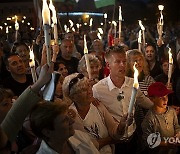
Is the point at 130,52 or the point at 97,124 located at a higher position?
the point at 130,52

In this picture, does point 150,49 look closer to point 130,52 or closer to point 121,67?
point 130,52

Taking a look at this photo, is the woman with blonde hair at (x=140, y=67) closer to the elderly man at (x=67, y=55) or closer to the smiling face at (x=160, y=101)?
the smiling face at (x=160, y=101)

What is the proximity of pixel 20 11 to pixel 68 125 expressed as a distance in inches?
785

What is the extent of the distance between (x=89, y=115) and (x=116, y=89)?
0.70m

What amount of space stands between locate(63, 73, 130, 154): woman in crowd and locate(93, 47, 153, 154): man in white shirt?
0.43 m

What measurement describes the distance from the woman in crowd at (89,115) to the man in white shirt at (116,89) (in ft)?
1.41

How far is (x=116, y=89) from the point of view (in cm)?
398

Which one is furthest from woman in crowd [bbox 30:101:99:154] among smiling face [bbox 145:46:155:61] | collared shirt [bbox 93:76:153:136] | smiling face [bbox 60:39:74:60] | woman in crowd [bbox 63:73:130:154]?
smiling face [bbox 145:46:155:61]

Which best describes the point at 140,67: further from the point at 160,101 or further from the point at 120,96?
the point at 120,96

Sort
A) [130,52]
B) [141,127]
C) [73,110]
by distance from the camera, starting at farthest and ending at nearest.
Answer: [130,52]
[141,127]
[73,110]

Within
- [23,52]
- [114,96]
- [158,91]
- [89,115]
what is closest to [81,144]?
[89,115]

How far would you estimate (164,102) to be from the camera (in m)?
4.08

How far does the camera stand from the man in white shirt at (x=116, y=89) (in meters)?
3.89

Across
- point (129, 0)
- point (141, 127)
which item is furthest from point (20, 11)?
point (141, 127)
